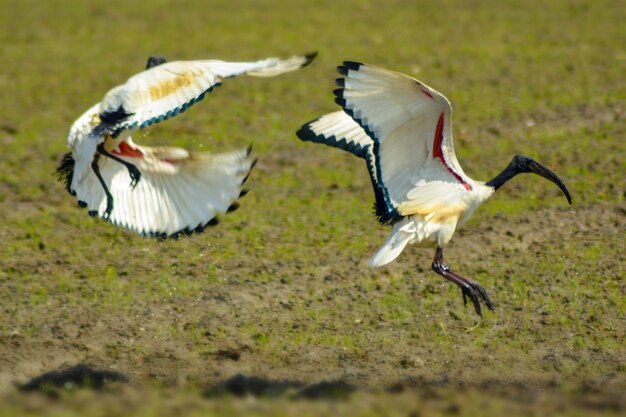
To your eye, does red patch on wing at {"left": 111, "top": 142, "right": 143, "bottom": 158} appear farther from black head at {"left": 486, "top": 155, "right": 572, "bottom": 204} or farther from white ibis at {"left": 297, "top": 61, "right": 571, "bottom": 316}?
black head at {"left": 486, "top": 155, "right": 572, "bottom": 204}

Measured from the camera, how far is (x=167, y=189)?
26.2 ft

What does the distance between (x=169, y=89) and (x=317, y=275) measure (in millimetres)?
2039

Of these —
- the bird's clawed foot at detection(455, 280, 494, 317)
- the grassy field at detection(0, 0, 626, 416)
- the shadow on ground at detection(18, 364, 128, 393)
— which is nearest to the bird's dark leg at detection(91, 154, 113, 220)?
the grassy field at detection(0, 0, 626, 416)

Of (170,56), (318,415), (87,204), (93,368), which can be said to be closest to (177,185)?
(87,204)

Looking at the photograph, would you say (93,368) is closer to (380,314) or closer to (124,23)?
(380,314)

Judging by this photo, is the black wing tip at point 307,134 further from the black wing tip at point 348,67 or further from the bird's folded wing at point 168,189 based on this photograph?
the black wing tip at point 348,67

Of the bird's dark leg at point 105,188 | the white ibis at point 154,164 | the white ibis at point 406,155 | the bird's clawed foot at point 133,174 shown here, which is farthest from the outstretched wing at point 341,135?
the bird's dark leg at point 105,188

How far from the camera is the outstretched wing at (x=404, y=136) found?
24.0 feet

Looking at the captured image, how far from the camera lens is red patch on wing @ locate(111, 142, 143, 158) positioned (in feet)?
26.3

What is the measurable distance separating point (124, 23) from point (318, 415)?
446 inches

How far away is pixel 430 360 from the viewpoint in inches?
308

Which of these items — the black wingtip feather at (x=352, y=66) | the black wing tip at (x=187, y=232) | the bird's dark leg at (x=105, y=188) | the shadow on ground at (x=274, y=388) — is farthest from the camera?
the bird's dark leg at (x=105, y=188)

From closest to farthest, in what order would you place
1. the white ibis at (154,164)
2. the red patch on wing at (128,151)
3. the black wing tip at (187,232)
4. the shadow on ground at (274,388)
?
1. the shadow on ground at (274,388)
2. the white ibis at (154,164)
3. the black wing tip at (187,232)
4. the red patch on wing at (128,151)

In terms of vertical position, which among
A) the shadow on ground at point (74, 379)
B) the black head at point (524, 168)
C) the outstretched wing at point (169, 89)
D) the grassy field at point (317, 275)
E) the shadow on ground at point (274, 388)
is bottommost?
the shadow on ground at point (274, 388)
